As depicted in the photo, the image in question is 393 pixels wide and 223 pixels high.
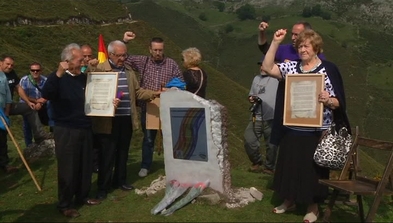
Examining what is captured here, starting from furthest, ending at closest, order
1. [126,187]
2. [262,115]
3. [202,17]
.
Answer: [202,17]
[262,115]
[126,187]

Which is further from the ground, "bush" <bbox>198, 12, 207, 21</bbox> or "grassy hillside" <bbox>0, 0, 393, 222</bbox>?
"bush" <bbox>198, 12, 207, 21</bbox>

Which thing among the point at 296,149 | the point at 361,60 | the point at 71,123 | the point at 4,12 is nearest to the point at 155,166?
the point at 71,123

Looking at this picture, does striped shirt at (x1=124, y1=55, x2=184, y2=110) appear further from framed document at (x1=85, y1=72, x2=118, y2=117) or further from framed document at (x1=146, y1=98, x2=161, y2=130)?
framed document at (x1=85, y1=72, x2=118, y2=117)

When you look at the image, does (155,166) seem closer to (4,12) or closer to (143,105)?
(143,105)

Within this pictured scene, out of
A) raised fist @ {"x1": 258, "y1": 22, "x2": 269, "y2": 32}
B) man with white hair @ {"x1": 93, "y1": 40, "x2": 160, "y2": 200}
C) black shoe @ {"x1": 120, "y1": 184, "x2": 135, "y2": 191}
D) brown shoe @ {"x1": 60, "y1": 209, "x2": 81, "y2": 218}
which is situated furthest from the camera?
black shoe @ {"x1": 120, "y1": 184, "x2": 135, "y2": 191}

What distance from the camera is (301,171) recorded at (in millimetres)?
6043

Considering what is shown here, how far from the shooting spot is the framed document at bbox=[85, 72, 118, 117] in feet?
22.6

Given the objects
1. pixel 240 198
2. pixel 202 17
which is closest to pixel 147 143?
pixel 240 198

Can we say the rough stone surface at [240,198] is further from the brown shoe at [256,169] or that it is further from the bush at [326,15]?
the bush at [326,15]

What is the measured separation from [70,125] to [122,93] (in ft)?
3.22

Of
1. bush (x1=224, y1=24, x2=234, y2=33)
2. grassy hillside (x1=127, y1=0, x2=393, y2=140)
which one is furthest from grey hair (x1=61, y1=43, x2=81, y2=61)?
bush (x1=224, y1=24, x2=234, y2=33)

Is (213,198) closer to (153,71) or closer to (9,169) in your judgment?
(153,71)

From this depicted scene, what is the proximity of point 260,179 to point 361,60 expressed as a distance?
406 feet

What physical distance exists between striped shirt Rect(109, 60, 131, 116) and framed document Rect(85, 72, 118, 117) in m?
0.26
